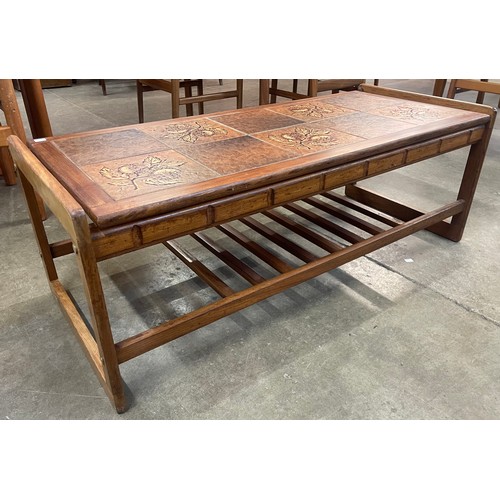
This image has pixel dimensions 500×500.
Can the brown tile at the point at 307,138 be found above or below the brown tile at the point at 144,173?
above

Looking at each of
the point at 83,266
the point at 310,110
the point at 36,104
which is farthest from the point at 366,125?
the point at 36,104

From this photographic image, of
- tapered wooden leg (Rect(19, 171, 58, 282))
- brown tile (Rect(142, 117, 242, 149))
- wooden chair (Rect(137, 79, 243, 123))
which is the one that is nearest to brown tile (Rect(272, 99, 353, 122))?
brown tile (Rect(142, 117, 242, 149))

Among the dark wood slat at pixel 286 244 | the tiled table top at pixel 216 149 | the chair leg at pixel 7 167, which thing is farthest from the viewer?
the chair leg at pixel 7 167

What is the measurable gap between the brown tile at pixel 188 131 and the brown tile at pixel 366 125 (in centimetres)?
49

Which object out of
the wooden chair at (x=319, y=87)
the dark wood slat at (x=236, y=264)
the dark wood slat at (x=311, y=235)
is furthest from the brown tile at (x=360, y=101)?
the wooden chair at (x=319, y=87)

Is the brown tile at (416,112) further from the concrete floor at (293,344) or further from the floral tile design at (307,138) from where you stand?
the concrete floor at (293,344)

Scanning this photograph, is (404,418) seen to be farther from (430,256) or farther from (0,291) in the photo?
(0,291)

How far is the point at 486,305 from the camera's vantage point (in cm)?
209

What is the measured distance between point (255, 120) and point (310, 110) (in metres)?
0.36

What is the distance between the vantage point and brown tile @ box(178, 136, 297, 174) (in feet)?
5.10

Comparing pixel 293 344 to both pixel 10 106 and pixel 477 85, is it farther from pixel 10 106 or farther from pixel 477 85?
pixel 477 85

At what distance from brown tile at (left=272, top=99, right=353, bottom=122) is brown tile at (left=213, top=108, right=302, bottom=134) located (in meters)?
0.07

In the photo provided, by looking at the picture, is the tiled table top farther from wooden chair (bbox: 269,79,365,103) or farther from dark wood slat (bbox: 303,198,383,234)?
wooden chair (bbox: 269,79,365,103)

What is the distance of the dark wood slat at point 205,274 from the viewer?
5.95 ft
